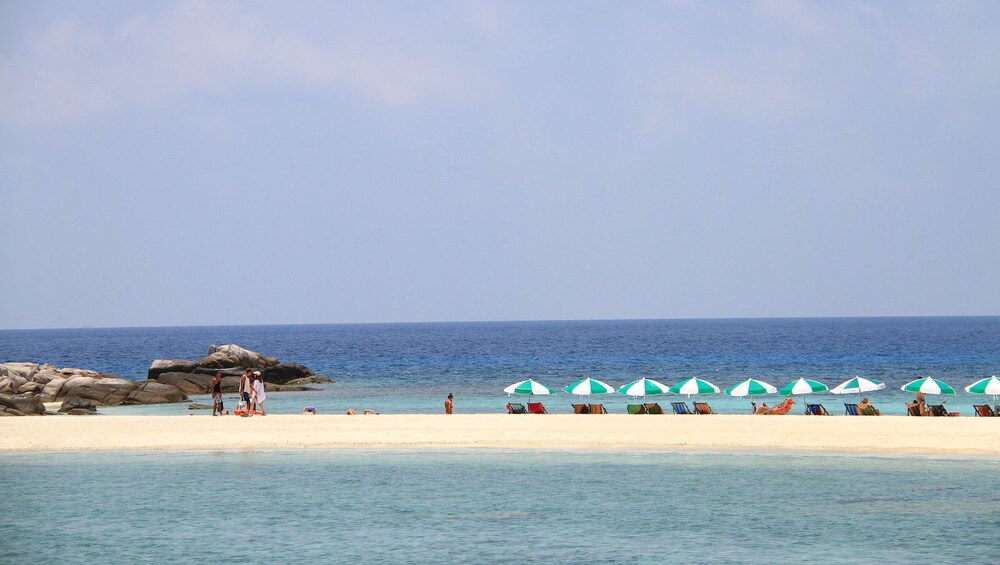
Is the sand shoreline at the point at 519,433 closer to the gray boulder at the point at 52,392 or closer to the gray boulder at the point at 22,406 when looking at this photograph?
the gray boulder at the point at 22,406

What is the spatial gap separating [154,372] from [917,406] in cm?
5085

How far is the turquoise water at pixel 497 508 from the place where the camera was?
17281 mm

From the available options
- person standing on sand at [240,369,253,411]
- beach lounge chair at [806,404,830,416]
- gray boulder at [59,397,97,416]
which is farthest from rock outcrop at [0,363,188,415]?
beach lounge chair at [806,404,830,416]

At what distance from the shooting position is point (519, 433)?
31.7m

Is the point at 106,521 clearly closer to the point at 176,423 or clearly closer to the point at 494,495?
the point at 494,495

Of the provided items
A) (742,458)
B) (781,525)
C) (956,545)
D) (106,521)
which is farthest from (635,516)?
(106,521)

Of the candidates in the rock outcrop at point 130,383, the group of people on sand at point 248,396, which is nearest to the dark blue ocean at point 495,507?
the group of people on sand at point 248,396

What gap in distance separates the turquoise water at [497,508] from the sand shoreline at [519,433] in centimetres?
150

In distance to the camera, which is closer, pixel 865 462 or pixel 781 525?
pixel 781 525

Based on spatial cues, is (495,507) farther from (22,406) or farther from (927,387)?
(22,406)

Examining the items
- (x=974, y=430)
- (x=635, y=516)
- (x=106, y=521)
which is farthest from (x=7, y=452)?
(x=974, y=430)

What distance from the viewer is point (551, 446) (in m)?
29.5

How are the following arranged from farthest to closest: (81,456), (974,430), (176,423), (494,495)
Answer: (176,423) → (974,430) → (81,456) → (494,495)

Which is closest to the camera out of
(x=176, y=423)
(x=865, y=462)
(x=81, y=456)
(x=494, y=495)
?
(x=494, y=495)
